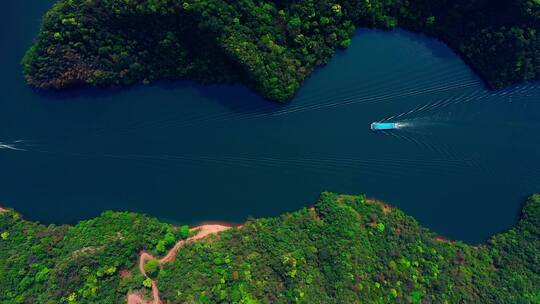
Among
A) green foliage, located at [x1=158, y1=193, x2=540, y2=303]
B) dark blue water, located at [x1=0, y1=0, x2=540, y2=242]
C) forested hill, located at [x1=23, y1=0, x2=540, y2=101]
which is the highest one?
forested hill, located at [x1=23, y1=0, x2=540, y2=101]

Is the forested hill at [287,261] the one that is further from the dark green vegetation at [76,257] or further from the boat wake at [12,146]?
the boat wake at [12,146]

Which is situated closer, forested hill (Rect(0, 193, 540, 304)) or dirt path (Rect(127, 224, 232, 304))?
forested hill (Rect(0, 193, 540, 304))

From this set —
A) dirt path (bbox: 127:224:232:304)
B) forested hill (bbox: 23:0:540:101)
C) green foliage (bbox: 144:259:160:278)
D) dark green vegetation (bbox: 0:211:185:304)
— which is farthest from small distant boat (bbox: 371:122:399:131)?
green foliage (bbox: 144:259:160:278)

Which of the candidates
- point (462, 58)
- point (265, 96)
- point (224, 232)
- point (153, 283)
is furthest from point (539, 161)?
point (153, 283)

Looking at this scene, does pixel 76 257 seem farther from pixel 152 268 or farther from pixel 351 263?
pixel 351 263

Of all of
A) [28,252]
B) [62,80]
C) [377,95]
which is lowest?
[28,252]

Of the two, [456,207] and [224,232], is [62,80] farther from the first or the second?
[456,207]

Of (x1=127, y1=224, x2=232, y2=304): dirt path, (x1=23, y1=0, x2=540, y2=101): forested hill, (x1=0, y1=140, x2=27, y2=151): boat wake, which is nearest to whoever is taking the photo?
(x1=127, y1=224, x2=232, y2=304): dirt path

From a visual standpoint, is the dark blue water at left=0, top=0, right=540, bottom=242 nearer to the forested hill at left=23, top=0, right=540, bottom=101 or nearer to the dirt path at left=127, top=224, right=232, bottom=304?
the dirt path at left=127, top=224, right=232, bottom=304
